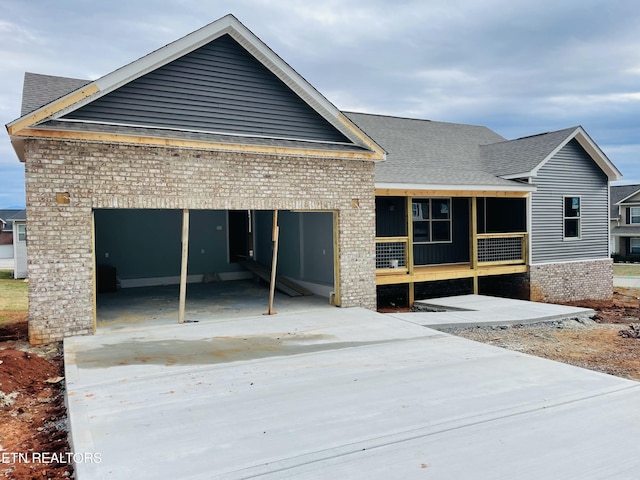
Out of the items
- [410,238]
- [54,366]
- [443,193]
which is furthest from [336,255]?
[54,366]

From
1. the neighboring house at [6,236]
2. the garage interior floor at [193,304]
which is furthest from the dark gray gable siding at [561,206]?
the neighboring house at [6,236]

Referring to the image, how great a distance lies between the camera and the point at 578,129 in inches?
672

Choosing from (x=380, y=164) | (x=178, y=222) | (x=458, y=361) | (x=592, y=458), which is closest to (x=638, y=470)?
(x=592, y=458)

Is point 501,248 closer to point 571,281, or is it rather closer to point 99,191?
point 571,281

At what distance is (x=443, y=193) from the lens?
1504 centimetres

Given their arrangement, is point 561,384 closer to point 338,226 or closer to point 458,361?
point 458,361

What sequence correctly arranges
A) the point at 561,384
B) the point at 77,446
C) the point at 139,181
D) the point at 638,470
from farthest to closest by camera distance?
the point at 139,181, the point at 561,384, the point at 77,446, the point at 638,470

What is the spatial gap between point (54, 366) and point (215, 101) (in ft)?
19.9

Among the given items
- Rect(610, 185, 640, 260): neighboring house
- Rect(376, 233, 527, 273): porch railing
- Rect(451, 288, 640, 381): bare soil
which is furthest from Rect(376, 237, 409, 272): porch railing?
Rect(610, 185, 640, 260): neighboring house

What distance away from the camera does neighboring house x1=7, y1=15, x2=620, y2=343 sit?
9.42 metres

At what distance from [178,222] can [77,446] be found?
1311 cm

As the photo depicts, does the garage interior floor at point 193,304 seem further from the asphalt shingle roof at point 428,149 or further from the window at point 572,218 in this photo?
the window at point 572,218

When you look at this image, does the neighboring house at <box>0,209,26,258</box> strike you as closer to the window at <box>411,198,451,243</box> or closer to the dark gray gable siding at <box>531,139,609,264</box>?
the window at <box>411,198,451,243</box>

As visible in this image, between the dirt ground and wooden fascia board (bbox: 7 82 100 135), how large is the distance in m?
3.80
